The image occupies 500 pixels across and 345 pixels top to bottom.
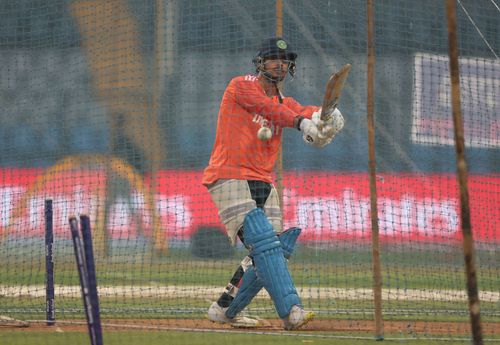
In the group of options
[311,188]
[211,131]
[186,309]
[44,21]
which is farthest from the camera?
[211,131]

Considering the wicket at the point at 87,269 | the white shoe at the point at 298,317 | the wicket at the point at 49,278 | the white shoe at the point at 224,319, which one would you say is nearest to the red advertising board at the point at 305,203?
the wicket at the point at 49,278

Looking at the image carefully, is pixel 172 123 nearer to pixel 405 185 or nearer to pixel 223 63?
pixel 223 63

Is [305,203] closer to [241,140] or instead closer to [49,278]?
[49,278]

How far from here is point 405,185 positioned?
15648 mm

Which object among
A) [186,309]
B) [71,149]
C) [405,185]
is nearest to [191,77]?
[71,149]

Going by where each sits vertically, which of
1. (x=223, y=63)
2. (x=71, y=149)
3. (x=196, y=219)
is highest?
(x=223, y=63)

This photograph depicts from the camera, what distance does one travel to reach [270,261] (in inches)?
336

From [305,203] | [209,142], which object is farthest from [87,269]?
[209,142]

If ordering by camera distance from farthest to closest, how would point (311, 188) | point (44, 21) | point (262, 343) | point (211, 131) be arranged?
point (211, 131) → point (311, 188) → point (44, 21) → point (262, 343)

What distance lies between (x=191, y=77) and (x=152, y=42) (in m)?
1.37

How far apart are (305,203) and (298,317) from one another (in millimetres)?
6922

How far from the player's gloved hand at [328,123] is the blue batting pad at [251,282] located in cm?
98

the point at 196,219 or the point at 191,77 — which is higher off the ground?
the point at 191,77

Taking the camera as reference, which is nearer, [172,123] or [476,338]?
[476,338]
